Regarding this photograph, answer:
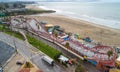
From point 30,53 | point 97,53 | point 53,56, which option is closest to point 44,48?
point 30,53

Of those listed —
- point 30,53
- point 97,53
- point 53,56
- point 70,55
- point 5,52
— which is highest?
point 97,53

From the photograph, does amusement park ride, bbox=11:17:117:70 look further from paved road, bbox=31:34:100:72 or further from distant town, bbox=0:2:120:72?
paved road, bbox=31:34:100:72

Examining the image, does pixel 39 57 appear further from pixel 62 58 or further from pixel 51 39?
pixel 51 39

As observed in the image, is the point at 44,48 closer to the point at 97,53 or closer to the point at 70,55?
the point at 70,55

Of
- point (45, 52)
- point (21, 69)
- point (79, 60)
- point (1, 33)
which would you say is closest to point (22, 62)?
point (21, 69)

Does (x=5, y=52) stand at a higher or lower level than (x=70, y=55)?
lower

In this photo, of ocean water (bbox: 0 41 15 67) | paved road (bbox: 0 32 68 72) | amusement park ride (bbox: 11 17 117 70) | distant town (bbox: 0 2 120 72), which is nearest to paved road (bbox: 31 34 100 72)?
distant town (bbox: 0 2 120 72)

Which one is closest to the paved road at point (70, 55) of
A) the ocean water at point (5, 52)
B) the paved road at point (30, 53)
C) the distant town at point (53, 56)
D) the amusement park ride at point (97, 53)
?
the distant town at point (53, 56)

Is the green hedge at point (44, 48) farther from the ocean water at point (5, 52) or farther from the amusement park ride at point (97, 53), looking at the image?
the ocean water at point (5, 52)

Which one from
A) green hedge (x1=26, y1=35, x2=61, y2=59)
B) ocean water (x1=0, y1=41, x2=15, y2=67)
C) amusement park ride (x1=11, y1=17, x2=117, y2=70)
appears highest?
amusement park ride (x1=11, y1=17, x2=117, y2=70)
